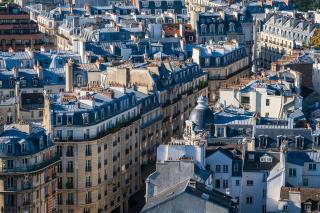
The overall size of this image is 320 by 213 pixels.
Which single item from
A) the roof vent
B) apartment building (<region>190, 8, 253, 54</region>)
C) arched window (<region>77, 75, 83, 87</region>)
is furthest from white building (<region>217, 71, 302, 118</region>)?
apartment building (<region>190, 8, 253, 54</region>)

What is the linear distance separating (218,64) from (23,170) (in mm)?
62671

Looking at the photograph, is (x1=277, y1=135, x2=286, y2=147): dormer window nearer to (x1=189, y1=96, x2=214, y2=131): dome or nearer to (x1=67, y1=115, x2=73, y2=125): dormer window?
(x1=189, y1=96, x2=214, y2=131): dome

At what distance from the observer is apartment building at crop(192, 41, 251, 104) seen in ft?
510

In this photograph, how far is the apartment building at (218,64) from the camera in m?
156

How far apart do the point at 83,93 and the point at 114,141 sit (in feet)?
21.9

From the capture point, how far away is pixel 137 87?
423ft

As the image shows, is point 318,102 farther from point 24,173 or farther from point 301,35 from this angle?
point 301,35

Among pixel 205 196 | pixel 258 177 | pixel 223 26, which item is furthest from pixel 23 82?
pixel 223 26

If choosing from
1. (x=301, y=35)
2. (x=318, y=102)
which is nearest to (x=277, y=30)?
(x=301, y=35)

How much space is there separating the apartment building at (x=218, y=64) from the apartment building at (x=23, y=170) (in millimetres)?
53527

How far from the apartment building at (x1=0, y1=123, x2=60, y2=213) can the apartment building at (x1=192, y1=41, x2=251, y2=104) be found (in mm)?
53527

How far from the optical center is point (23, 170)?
98.5 m

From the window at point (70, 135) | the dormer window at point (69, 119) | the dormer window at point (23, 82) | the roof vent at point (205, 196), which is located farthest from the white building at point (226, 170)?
the dormer window at point (23, 82)

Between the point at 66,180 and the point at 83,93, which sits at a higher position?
the point at 83,93
